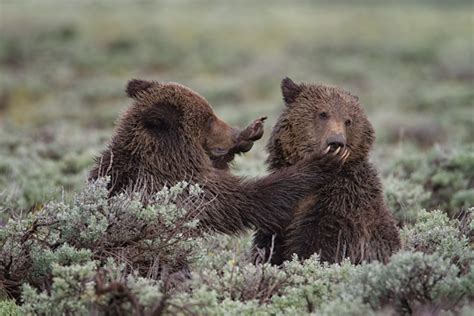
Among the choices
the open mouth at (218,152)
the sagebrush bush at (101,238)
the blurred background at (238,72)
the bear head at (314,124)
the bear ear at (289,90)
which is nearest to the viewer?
the sagebrush bush at (101,238)

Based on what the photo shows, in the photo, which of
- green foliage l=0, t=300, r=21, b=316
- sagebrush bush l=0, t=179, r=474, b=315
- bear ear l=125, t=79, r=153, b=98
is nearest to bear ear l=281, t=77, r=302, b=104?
bear ear l=125, t=79, r=153, b=98

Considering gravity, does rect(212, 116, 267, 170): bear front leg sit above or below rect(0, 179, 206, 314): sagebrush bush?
above

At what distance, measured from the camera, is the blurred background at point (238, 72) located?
10.8 metres

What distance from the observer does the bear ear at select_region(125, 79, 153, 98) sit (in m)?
6.82

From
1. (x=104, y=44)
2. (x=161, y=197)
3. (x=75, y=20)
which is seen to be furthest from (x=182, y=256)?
(x=75, y=20)

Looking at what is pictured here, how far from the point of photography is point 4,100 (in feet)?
79.0

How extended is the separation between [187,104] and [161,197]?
1.18 metres

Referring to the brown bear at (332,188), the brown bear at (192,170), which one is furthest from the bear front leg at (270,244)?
the brown bear at (192,170)

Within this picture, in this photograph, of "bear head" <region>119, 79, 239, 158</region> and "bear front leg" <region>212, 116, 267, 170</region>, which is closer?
"bear head" <region>119, 79, 239, 158</region>

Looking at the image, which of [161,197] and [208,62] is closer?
[161,197]

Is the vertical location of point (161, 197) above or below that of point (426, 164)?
below

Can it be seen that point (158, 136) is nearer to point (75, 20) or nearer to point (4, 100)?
point (4, 100)

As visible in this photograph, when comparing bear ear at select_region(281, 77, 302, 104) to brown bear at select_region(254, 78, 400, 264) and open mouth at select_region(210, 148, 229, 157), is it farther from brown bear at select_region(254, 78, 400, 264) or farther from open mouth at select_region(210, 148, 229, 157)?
open mouth at select_region(210, 148, 229, 157)

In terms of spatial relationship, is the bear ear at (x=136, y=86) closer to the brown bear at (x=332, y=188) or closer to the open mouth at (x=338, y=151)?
the brown bear at (x=332, y=188)
